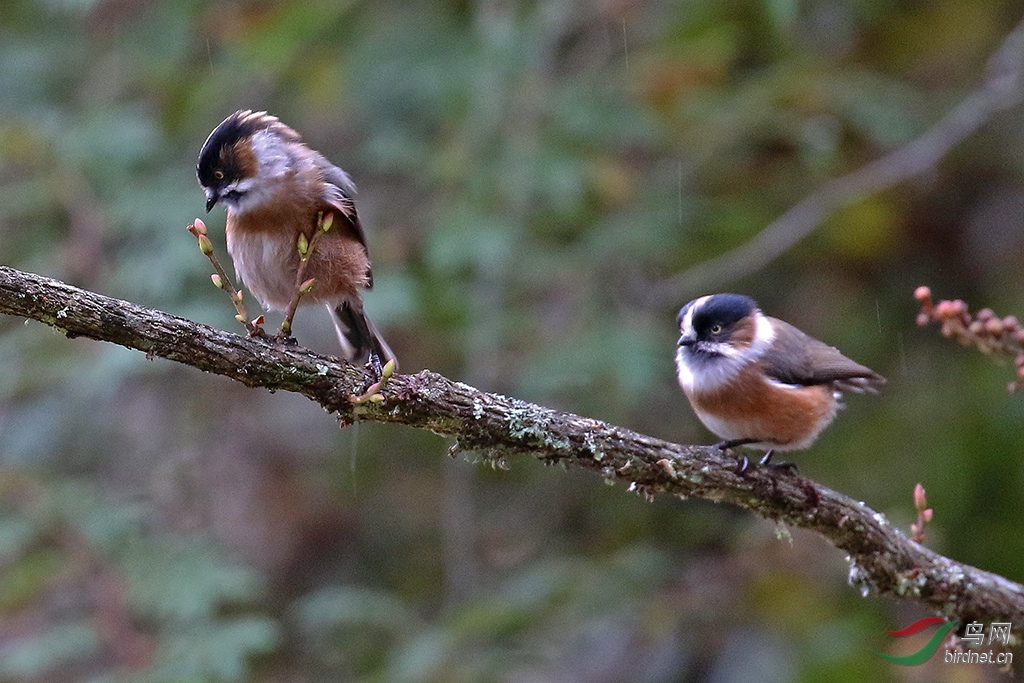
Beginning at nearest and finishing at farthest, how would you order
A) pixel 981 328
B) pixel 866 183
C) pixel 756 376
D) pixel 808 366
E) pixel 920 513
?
pixel 981 328, pixel 920 513, pixel 756 376, pixel 808 366, pixel 866 183

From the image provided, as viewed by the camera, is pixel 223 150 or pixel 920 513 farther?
pixel 223 150

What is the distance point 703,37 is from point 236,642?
161 inches

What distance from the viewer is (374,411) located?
2.87 meters

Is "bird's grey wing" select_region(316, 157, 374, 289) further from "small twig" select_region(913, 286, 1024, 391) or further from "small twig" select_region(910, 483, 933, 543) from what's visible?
"small twig" select_region(910, 483, 933, 543)

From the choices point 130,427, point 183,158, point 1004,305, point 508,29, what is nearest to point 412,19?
point 508,29

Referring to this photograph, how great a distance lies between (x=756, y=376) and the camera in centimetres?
414

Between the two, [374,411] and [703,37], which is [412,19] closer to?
[703,37]

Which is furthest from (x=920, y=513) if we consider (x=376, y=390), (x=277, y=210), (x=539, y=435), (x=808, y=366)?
(x=277, y=210)

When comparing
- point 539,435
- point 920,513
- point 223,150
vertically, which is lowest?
point 920,513

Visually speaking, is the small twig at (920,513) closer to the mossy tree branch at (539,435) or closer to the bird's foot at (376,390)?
the mossy tree branch at (539,435)

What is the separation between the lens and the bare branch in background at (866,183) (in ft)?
18.6

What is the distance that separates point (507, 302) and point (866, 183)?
7.21ft

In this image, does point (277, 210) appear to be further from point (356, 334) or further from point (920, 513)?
point (920, 513)

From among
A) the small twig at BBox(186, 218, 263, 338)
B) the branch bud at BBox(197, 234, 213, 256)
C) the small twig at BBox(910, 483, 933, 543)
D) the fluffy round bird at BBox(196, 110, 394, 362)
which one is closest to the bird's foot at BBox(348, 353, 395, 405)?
the small twig at BBox(186, 218, 263, 338)
